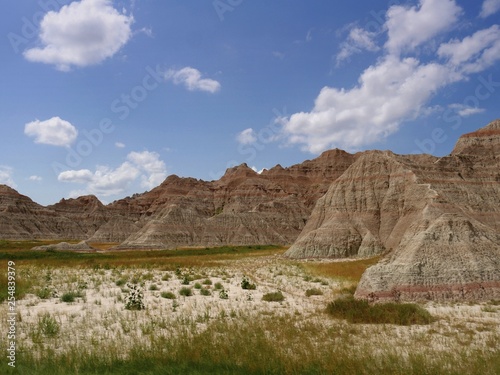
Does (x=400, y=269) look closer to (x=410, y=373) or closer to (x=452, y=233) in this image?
(x=452, y=233)

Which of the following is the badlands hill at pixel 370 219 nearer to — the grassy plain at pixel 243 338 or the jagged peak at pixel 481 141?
the jagged peak at pixel 481 141

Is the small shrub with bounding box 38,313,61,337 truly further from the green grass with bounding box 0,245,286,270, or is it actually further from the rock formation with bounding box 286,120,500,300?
the green grass with bounding box 0,245,286,270

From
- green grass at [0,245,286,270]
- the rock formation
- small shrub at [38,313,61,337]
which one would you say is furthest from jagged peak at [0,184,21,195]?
small shrub at [38,313,61,337]

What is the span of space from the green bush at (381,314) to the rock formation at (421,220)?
9.59 ft

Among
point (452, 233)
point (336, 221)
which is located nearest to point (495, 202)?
point (336, 221)

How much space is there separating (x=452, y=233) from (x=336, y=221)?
49.4m

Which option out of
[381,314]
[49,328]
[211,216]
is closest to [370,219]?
[381,314]

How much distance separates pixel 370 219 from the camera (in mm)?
68188

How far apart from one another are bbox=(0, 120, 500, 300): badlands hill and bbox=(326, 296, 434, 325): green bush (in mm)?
2801

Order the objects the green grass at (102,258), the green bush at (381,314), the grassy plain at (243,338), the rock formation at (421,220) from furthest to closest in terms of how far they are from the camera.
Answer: the green grass at (102,258) → the rock formation at (421,220) → the green bush at (381,314) → the grassy plain at (243,338)

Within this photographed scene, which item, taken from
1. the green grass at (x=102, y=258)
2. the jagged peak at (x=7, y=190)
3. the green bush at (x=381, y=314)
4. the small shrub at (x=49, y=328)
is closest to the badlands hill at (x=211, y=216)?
the jagged peak at (x=7, y=190)

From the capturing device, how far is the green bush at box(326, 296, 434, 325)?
43.3ft

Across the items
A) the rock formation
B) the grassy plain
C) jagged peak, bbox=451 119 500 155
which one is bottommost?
the grassy plain

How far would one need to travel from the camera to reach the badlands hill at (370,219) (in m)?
17.8
